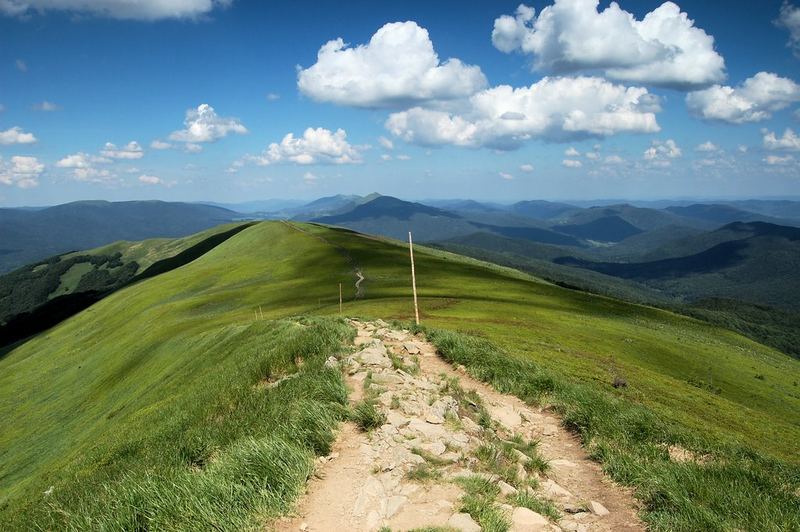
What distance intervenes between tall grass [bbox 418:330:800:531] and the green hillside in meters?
0.06

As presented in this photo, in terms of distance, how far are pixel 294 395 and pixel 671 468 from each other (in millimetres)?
10680

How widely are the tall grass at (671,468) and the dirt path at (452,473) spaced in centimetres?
56

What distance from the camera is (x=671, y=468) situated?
36.6 feet

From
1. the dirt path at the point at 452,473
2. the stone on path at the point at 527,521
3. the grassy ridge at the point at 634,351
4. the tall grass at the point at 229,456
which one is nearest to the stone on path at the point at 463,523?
the dirt path at the point at 452,473

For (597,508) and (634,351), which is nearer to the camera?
(597,508)

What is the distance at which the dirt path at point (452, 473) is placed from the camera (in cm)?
906

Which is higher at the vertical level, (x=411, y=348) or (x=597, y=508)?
(x=411, y=348)

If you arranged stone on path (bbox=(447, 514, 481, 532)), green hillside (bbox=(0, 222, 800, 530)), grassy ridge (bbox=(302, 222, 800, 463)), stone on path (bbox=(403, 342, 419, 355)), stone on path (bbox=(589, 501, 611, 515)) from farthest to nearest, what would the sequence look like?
grassy ridge (bbox=(302, 222, 800, 463))
stone on path (bbox=(403, 342, 419, 355))
stone on path (bbox=(589, 501, 611, 515))
green hillside (bbox=(0, 222, 800, 530))
stone on path (bbox=(447, 514, 481, 532))

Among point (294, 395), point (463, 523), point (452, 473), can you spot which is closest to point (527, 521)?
point (463, 523)

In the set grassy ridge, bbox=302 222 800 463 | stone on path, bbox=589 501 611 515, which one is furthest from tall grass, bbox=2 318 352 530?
grassy ridge, bbox=302 222 800 463

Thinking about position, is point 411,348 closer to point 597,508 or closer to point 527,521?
point 597,508

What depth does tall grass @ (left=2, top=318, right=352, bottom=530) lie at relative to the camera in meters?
8.57

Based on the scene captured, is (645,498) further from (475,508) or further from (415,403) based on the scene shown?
(415,403)

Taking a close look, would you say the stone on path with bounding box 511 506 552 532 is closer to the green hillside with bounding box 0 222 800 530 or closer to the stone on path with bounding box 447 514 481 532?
the stone on path with bounding box 447 514 481 532
